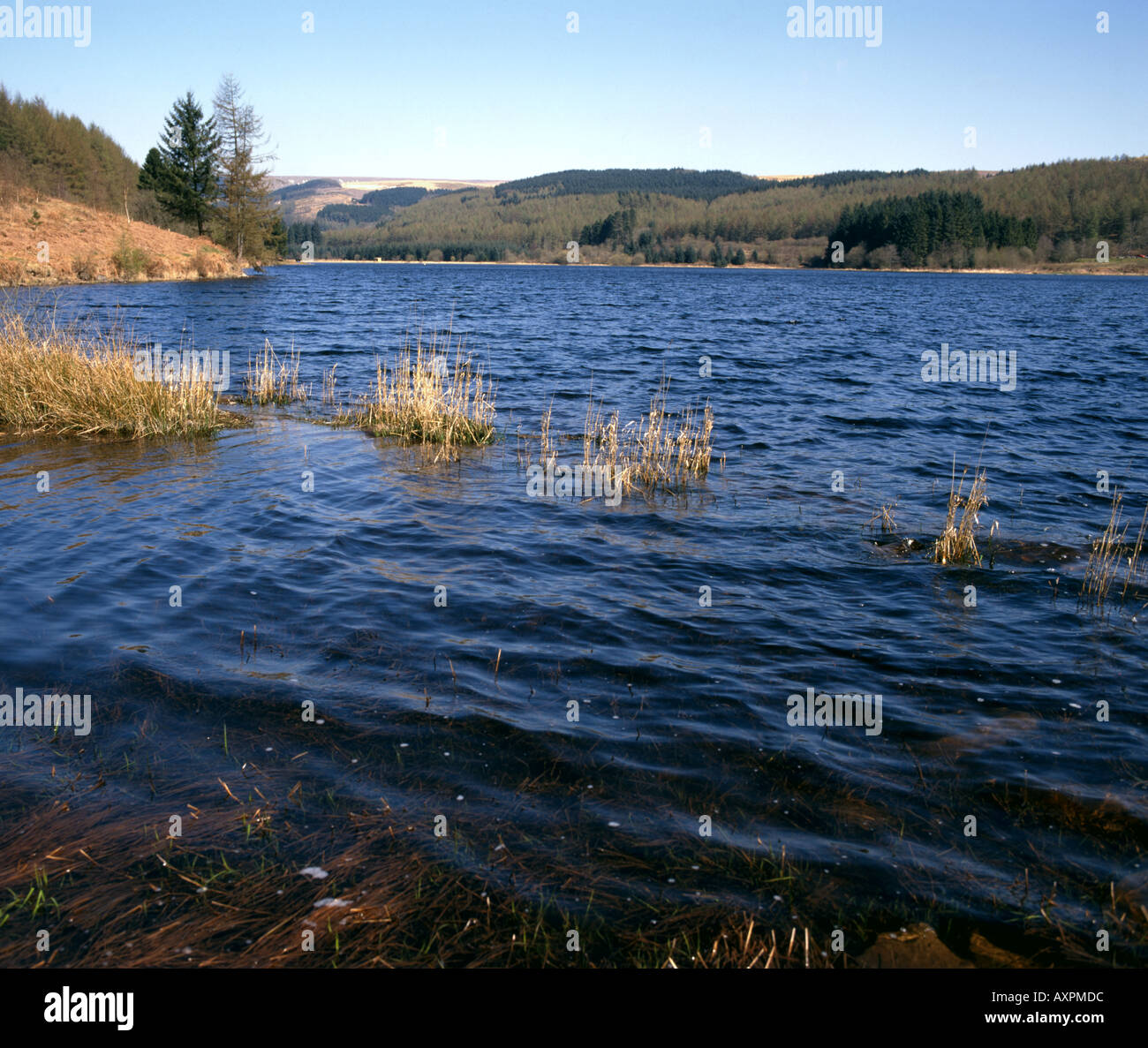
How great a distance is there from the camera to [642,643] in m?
6.86

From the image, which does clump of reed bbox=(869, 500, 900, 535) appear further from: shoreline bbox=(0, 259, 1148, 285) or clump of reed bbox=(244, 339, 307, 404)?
shoreline bbox=(0, 259, 1148, 285)

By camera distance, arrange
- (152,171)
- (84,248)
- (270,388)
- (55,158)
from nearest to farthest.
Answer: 1. (270,388)
2. (84,248)
3. (55,158)
4. (152,171)

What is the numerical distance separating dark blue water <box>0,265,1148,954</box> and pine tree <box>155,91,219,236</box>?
7004cm

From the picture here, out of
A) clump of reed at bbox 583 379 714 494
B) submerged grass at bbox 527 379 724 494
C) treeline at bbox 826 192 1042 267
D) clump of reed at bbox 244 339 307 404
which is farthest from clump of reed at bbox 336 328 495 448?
treeline at bbox 826 192 1042 267

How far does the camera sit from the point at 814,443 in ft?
48.8

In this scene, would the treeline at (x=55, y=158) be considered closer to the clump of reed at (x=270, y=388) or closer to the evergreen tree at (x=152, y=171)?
the evergreen tree at (x=152, y=171)

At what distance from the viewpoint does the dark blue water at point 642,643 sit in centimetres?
455

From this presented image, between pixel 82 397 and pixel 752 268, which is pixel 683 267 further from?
pixel 82 397

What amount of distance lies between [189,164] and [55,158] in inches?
430

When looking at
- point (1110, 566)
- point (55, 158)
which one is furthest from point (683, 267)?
point (1110, 566)

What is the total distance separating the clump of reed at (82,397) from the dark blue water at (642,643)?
48 cm

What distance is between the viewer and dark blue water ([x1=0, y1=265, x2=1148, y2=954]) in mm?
4551

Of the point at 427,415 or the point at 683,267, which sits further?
the point at 683,267
